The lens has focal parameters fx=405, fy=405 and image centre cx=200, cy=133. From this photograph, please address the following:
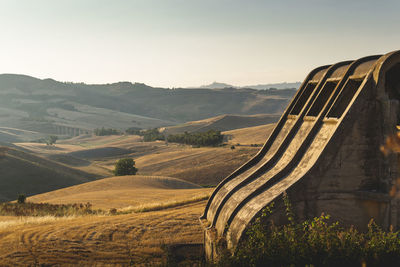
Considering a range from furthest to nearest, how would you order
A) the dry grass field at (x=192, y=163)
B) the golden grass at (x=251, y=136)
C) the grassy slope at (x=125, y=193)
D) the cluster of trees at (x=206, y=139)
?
the golden grass at (x=251, y=136)
the cluster of trees at (x=206, y=139)
the dry grass field at (x=192, y=163)
the grassy slope at (x=125, y=193)

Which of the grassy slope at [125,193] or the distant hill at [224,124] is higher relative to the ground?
the distant hill at [224,124]

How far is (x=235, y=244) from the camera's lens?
10586 mm

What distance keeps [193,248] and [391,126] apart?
7.00 meters

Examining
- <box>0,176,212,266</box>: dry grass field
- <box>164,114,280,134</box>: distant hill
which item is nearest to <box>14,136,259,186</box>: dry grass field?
<box>0,176,212,266</box>: dry grass field

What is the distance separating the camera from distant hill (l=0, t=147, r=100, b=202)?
48.6 metres

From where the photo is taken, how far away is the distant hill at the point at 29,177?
48647 millimetres

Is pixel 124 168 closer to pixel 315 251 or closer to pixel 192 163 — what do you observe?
pixel 192 163

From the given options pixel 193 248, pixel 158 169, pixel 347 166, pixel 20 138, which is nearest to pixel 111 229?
pixel 193 248

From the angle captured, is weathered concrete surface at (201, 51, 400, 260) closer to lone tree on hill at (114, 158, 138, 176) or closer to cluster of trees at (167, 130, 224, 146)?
lone tree on hill at (114, 158, 138, 176)

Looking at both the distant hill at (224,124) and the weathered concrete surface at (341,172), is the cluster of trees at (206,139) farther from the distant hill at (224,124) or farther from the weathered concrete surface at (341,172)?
the weathered concrete surface at (341,172)

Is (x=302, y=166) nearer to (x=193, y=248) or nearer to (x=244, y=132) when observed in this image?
(x=193, y=248)

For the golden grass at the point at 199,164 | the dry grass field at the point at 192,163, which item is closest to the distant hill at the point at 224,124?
the dry grass field at the point at 192,163

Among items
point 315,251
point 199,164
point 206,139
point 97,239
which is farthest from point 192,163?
point 315,251

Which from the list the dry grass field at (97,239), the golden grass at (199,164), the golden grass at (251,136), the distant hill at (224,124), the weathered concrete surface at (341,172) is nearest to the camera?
the weathered concrete surface at (341,172)
